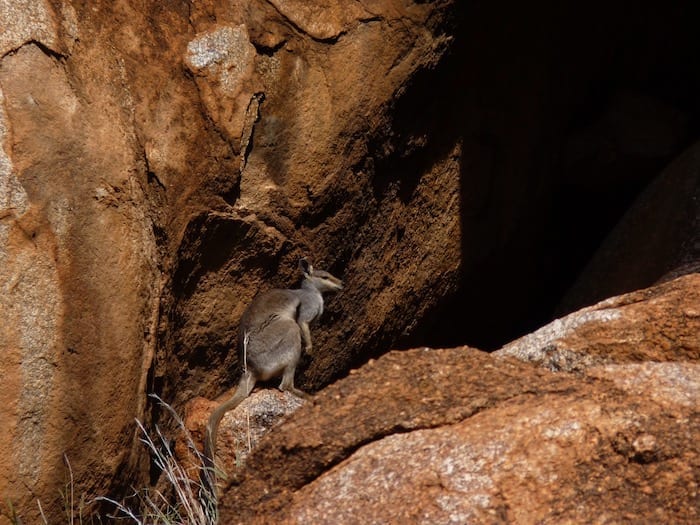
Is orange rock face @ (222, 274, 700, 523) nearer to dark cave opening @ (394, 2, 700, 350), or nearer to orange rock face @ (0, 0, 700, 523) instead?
orange rock face @ (0, 0, 700, 523)

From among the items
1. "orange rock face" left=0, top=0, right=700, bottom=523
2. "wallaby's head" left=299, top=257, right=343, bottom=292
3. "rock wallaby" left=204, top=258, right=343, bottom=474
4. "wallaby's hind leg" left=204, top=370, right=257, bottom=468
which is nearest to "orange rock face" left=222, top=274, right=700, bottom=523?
"orange rock face" left=0, top=0, right=700, bottom=523

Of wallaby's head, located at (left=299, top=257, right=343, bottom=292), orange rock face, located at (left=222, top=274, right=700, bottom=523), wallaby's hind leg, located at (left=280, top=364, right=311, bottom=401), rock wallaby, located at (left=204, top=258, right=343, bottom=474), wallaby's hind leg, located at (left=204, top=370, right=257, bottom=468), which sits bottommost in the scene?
wallaby's hind leg, located at (left=204, top=370, right=257, bottom=468)

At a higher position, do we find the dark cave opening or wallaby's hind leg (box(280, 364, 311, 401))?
the dark cave opening

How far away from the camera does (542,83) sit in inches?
341

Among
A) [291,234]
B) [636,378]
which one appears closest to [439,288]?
[291,234]

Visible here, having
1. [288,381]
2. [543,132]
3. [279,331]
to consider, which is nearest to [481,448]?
[279,331]

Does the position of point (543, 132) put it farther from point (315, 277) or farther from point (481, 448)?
point (481, 448)

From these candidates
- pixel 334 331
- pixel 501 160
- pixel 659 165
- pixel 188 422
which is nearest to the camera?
pixel 188 422

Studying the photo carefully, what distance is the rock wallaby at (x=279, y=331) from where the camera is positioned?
22.4 ft

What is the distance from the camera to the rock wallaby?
682cm

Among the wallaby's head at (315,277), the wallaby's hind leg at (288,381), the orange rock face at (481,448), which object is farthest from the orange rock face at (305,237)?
the wallaby's hind leg at (288,381)

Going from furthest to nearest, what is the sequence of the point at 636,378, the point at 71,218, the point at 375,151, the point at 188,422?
1. the point at 375,151
2. the point at 188,422
3. the point at 71,218
4. the point at 636,378

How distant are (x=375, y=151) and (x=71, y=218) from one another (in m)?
2.27

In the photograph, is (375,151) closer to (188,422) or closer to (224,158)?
(224,158)
